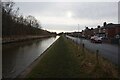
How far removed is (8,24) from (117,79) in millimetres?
52913

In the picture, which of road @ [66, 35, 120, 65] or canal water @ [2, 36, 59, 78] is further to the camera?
road @ [66, 35, 120, 65]

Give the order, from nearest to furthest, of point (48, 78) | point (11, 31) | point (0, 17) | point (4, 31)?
point (48, 78), point (0, 17), point (4, 31), point (11, 31)

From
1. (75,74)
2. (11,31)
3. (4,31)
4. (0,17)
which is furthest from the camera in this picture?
(11,31)

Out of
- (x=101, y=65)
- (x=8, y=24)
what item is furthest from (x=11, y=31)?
(x=101, y=65)

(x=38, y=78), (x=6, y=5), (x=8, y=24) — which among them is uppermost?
(x=6, y=5)

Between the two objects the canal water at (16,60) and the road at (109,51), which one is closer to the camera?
the canal water at (16,60)

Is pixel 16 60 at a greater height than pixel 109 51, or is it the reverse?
pixel 109 51

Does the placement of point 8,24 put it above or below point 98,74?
above

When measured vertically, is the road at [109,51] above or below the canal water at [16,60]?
above

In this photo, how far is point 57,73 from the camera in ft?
39.5

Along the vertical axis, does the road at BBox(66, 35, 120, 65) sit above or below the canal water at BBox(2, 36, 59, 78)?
above

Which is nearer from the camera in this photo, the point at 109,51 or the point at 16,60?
the point at 16,60

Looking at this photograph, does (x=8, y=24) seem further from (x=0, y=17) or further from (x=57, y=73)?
(x=57, y=73)

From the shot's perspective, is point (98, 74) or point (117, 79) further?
point (98, 74)
